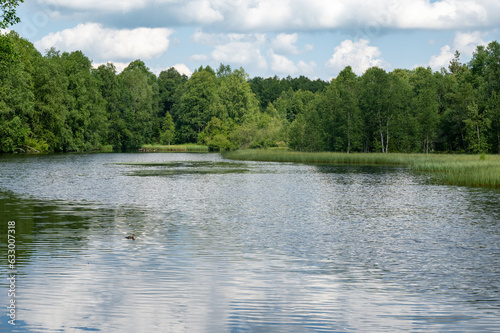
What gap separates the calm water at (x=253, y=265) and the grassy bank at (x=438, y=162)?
11.4 m

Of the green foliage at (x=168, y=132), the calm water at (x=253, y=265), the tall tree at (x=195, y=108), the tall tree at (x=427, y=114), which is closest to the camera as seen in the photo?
the calm water at (x=253, y=265)

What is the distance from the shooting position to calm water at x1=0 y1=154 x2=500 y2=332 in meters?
10.2

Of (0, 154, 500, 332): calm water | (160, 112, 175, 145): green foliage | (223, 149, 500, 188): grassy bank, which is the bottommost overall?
(0, 154, 500, 332): calm water

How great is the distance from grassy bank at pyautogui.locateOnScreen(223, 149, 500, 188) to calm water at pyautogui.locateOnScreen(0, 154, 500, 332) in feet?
37.4

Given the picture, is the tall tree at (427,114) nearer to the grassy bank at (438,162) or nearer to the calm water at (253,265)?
the grassy bank at (438,162)

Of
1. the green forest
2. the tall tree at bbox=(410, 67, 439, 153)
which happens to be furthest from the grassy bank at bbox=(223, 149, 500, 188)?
the tall tree at bbox=(410, 67, 439, 153)

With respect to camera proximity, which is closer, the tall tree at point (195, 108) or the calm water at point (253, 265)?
the calm water at point (253, 265)

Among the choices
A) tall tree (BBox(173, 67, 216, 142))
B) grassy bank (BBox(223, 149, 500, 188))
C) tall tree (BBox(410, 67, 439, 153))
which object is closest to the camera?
grassy bank (BBox(223, 149, 500, 188))

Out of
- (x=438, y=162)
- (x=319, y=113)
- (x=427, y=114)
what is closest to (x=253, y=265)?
(x=438, y=162)

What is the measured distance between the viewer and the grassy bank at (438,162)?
140 ft

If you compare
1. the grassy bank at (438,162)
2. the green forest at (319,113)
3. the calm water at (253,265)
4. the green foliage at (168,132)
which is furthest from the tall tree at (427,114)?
the green foliage at (168,132)

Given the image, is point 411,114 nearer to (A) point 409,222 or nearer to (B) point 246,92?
(B) point 246,92

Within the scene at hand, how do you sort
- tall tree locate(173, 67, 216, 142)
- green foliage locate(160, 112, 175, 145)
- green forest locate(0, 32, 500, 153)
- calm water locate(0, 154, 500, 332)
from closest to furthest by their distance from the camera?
calm water locate(0, 154, 500, 332)
green forest locate(0, 32, 500, 153)
tall tree locate(173, 67, 216, 142)
green foliage locate(160, 112, 175, 145)

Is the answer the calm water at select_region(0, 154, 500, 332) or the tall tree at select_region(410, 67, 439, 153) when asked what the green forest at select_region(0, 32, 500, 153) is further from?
the calm water at select_region(0, 154, 500, 332)
